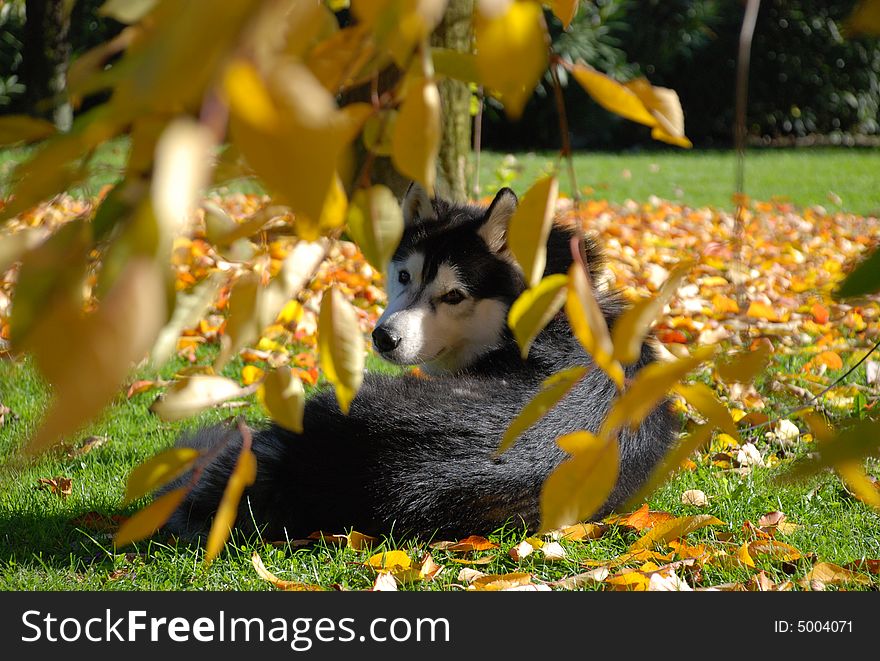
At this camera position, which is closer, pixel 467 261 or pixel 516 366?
pixel 516 366

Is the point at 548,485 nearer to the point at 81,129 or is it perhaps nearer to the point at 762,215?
the point at 81,129

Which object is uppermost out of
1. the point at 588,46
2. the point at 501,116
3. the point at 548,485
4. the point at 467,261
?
the point at 548,485

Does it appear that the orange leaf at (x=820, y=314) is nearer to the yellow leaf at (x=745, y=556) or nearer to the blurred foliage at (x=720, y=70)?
the yellow leaf at (x=745, y=556)

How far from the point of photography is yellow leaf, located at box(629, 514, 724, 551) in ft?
8.11

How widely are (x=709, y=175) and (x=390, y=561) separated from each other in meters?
11.9

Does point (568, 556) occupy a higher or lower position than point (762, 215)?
higher

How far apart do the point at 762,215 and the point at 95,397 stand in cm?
948

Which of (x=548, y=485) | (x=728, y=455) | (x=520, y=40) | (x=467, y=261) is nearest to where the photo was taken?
(x=520, y=40)

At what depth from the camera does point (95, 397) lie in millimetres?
600

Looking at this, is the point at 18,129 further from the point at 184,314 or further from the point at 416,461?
the point at 416,461

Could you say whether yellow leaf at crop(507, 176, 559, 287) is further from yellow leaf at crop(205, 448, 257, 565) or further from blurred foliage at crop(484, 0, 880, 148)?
blurred foliage at crop(484, 0, 880, 148)

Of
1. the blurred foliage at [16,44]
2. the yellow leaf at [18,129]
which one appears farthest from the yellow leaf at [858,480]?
the blurred foliage at [16,44]

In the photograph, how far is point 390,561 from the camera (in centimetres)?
229

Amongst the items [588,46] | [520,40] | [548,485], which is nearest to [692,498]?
[548,485]
